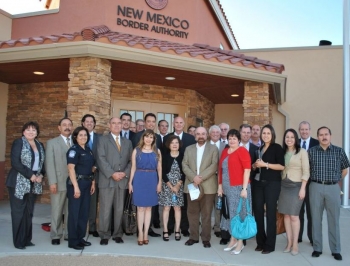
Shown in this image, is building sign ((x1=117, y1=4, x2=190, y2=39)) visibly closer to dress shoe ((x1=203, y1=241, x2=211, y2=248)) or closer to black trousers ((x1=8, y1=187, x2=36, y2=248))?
black trousers ((x1=8, y1=187, x2=36, y2=248))

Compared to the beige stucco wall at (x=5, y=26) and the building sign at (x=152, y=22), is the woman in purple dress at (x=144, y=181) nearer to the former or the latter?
the building sign at (x=152, y=22)

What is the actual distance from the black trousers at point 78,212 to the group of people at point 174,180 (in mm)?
14

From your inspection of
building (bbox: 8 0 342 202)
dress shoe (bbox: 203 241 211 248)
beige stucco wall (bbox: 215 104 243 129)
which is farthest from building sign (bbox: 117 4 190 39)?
dress shoe (bbox: 203 241 211 248)

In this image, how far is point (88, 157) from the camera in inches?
198

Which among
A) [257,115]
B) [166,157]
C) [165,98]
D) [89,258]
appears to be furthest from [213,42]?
[89,258]

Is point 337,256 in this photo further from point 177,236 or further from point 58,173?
point 58,173

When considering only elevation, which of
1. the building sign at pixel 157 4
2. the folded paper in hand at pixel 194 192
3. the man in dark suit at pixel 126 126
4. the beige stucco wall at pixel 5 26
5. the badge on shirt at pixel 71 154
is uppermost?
the building sign at pixel 157 4

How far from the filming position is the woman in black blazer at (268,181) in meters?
4.88

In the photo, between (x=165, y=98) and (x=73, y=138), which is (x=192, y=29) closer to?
(x=165, y=98)

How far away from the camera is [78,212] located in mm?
5027

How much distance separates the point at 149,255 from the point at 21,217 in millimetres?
1863

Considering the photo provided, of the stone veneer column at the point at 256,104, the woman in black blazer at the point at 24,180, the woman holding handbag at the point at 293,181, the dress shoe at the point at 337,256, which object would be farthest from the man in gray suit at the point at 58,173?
the stone veneer column at the point at 256,104

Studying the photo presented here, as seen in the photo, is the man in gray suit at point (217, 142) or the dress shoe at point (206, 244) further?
Result: the man in gray suit at point (217, 142)

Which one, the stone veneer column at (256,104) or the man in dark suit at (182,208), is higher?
the stone veneer column at (256,104)
